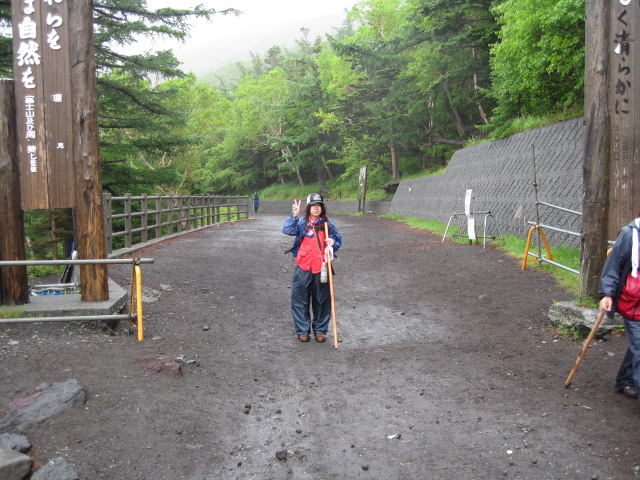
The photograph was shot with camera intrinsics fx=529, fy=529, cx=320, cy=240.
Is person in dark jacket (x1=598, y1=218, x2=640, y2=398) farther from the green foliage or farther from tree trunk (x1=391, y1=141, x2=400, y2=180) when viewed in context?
tree trunk (x1=391, y1=141, x2=400, y2=180)

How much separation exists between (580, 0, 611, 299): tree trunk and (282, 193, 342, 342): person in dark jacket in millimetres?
2962

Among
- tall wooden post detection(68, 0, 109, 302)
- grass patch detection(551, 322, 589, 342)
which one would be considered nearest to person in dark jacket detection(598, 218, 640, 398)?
grass patch detection(551, 322, 589, 342)

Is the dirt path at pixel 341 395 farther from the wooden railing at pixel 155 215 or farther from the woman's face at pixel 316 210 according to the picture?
the wooden railing at pixel 155 215

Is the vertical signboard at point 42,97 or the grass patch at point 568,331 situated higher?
the vertical signboard at point 42,97

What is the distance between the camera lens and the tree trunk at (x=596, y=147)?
6.02 meters

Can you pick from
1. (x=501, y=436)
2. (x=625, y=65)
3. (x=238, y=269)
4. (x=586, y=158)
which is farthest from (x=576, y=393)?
(x=238, y=269)

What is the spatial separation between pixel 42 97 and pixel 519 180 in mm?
12084

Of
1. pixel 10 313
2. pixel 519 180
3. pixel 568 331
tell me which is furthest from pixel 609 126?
pixel 519 180

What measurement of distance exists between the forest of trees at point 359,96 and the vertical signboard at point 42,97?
695 centimetres

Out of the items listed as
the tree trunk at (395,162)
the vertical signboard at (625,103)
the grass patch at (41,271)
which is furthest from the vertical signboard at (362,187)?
the vertical signboard at (625,103)

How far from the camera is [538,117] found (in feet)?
50.4

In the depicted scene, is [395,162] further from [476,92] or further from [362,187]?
[476,92]

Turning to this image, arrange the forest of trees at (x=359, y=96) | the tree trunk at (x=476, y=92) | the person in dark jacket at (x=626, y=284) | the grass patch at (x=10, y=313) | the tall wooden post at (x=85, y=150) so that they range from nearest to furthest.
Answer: the person in dark jacket at (x=626, y=284) → the grass patch at (x=10, y=313) → the tall wooden post at (x=85, y=150) → the forest of trees at (x=359, y=96) → the tree trunk at (x=476, y=92)

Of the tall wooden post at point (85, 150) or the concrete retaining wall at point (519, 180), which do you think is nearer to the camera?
the tall wooden post at point (85, 150)
